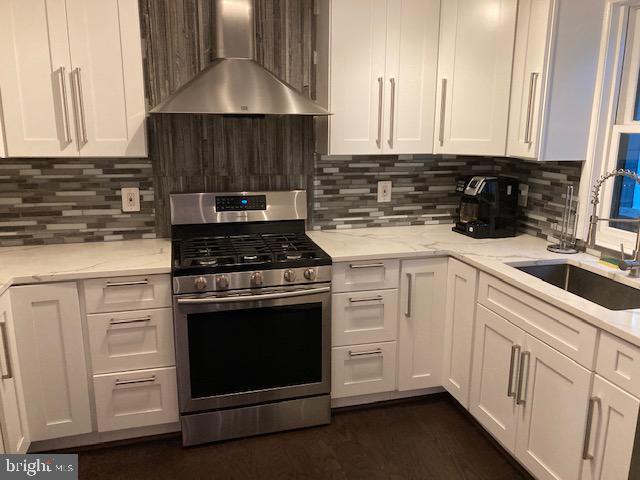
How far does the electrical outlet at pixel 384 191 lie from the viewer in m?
3.02

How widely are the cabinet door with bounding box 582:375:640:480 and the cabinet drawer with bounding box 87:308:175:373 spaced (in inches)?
67.4

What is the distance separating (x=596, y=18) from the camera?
87.4 inches

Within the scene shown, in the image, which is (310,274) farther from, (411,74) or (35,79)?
(35,79)

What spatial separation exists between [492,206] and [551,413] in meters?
1.20

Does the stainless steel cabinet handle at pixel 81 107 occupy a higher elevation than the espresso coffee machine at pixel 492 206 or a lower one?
Result: higher

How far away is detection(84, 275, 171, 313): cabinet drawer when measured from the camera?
2.19 m

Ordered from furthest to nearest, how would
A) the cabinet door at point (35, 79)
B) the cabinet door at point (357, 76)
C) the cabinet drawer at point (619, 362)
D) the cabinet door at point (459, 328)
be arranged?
the cabinet door at point (357, 76) → the cabinet door at point (459, 328) → the cabinet door at point (35, 79) → the cabinet drawer at point (619, 362)

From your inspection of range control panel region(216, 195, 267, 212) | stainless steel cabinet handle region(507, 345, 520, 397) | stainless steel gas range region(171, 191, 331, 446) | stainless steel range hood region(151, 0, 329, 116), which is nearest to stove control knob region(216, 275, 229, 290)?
stainless steel gas range region(171, 191, 331, 446)

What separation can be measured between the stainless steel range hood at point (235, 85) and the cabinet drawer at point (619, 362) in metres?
1.48

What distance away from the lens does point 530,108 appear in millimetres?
2293

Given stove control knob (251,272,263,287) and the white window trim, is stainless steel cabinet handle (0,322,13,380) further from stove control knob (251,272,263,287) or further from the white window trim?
the white window trim

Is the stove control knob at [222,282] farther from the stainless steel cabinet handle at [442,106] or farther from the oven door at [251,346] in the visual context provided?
the stainless steel cabinet handle at [442,106]

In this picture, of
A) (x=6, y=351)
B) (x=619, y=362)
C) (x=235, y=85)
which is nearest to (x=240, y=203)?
(x=235, y=85)

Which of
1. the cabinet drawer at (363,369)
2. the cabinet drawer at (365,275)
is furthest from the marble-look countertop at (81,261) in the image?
the cabinet drawer at (363,369)
